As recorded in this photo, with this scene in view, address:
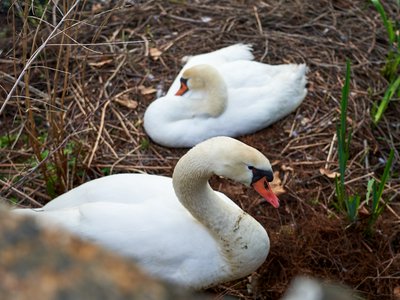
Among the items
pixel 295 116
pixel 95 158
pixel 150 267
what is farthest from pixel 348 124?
pixel 150 267

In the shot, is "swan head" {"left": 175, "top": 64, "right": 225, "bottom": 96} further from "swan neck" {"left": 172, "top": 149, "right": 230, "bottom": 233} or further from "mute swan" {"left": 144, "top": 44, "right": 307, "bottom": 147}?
"swan neck" {"left": 172, "top": 149, "right": 230, "bottom": 233}

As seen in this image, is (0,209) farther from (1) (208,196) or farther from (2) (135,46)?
(2) (135,46)

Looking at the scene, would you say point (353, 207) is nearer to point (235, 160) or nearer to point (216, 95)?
point (235, 160)

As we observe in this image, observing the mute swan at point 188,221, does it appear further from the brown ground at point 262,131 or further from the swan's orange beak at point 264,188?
the brown ground at point 262,131

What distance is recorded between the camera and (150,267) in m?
2.36

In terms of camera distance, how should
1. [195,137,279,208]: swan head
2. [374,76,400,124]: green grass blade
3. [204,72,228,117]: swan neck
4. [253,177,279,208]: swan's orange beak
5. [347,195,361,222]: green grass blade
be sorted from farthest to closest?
[374,76,400,124]: green grass blade
[204,72,228,117]: swan neck
[347,195,361,222]: green grass blade
[253,177,279,208]: swan's orange beak
[195,137,279,208]: swan head

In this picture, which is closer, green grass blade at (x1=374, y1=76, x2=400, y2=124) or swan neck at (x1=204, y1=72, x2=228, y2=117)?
swan neck at (x1=204, y1=72, x2=228, y2=117)

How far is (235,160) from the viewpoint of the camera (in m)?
2.30

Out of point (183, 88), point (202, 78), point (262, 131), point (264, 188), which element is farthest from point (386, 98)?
point (264, 188)

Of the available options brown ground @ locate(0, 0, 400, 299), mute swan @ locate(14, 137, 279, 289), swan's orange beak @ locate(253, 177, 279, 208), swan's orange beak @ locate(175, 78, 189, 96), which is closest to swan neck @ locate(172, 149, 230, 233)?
mute swan @ locate(14, 137, 279, 289)

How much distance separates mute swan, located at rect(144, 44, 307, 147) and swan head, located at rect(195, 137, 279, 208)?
113 centimetres

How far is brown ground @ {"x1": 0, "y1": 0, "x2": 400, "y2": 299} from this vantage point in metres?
2.86

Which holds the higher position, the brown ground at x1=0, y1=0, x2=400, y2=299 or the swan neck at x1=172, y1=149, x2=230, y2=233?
the swan neck at x1=172, y1=149, x2=230, y2=233

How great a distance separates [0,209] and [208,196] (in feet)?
5.91
